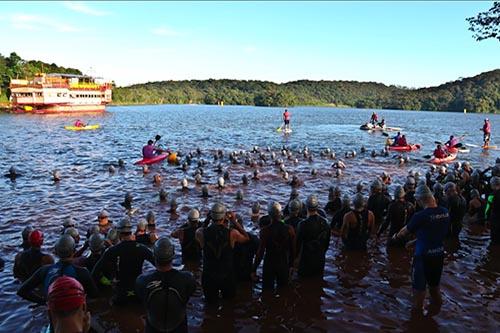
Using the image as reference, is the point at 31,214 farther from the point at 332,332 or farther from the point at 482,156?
the point at 482,156

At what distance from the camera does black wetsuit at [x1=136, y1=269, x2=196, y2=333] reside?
5.12 metres

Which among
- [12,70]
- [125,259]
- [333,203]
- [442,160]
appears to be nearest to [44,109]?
[12,70]

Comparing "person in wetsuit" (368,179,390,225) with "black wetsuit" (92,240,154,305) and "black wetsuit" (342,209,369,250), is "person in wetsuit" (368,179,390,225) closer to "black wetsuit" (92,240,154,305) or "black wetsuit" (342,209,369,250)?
"black wetsuit" (342,209,369,250)

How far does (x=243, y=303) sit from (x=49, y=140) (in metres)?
37.8

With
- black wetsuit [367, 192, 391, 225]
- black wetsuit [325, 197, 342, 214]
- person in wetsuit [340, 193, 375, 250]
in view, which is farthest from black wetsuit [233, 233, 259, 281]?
black wetsuit [325, 197, 342, 214]

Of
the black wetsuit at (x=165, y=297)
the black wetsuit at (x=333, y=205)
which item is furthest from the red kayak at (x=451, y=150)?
the black wetsuit at (x=165, y=297)

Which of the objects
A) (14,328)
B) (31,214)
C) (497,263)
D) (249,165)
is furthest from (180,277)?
(249,165)

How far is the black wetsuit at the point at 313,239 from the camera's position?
848cm

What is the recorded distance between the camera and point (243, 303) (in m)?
8.34

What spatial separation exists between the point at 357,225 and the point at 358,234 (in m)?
0.39

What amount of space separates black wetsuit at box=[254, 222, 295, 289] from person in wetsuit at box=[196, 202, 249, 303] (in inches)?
21.6

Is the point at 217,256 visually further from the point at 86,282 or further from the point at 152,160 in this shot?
the point at 152,160

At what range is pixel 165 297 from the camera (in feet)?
16.8

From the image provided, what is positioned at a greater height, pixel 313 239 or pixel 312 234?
pixel 312 234
